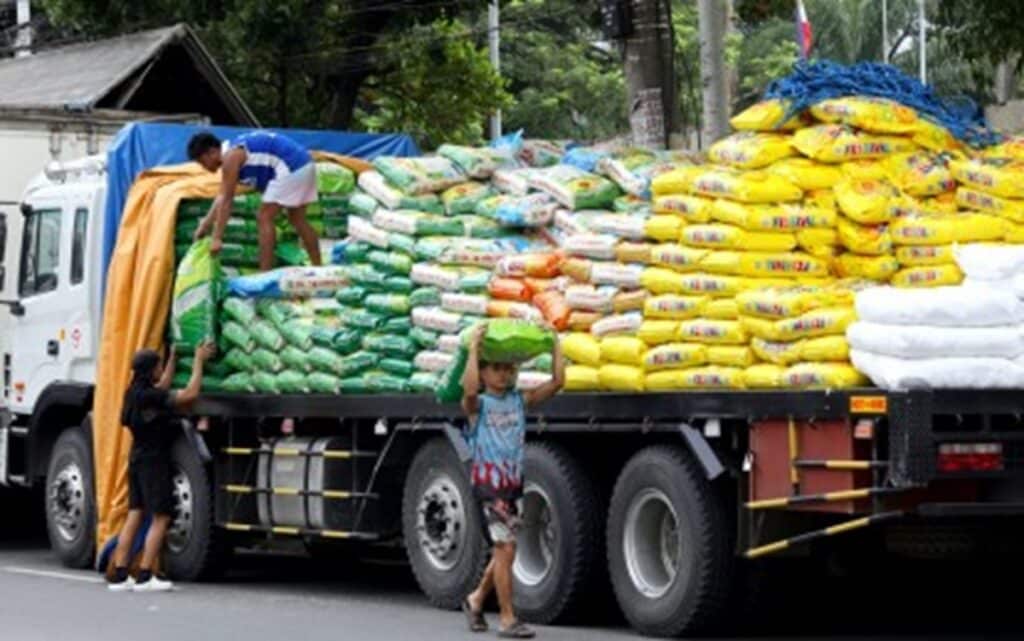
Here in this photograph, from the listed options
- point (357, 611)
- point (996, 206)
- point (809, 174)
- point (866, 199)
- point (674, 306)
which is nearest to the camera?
point (996, 206)

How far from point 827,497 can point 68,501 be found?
8181mm

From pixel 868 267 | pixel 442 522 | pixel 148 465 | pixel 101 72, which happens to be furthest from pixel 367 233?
pixel 101 72

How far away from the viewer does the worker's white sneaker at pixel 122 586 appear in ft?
55.3

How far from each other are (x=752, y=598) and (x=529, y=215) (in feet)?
9.50

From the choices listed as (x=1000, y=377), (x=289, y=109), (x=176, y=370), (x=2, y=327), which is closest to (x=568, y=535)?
(x=1000, y=377)

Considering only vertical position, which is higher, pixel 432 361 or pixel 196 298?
pixel 196 298

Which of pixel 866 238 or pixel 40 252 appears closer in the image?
pixel 866 238

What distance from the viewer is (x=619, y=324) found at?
1377cm

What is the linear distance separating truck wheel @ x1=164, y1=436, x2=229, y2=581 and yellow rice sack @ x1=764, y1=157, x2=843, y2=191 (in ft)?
19.7

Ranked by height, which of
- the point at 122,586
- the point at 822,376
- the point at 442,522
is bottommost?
the point at 122,586

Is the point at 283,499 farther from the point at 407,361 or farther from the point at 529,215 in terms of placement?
the point at 529,215

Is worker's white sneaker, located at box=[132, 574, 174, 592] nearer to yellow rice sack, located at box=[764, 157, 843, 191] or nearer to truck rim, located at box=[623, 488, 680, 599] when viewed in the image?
truck rim, located at box=[623, 488, 680, 599]

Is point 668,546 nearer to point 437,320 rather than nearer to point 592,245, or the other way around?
point 592,245

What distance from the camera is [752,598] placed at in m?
13.4
